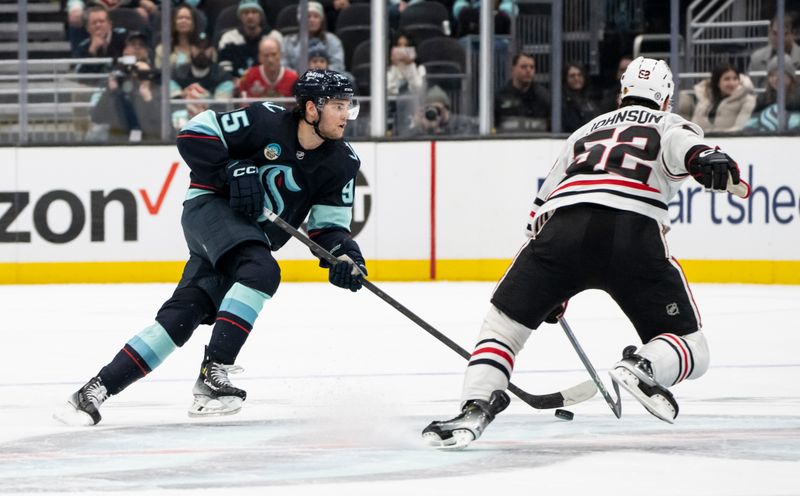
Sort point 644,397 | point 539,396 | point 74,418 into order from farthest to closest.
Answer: point 539,396
point 74,418
point 644,397

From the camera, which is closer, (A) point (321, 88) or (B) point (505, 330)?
(B) point (505, 330)

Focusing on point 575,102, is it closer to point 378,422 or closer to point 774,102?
point 774,102

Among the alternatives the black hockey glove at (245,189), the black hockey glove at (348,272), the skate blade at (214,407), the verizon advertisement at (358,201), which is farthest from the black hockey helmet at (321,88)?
the verizon advertisement at (358,201)

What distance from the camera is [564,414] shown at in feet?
14.0

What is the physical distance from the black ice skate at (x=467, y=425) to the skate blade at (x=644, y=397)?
0.95 ft

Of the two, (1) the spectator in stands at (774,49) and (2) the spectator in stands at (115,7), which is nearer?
(1) the spectator in stands at (774,49)

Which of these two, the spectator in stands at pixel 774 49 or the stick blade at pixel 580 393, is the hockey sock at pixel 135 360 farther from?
the spectator in stands at pixel 774 49

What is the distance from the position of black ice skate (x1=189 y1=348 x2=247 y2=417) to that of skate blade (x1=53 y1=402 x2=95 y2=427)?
1.09ft

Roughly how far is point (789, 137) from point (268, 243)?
19.5 feet

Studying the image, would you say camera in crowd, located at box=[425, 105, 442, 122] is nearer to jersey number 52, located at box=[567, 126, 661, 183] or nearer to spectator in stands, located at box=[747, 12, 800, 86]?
spectator in stands, located at box=[747, 12, 800, 86]

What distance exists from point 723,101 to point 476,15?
5.83ft

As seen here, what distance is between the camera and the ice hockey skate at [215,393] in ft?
14.3

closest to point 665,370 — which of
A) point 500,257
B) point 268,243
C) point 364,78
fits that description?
point 268,243

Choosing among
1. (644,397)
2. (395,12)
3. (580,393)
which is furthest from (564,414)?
(395,12)
